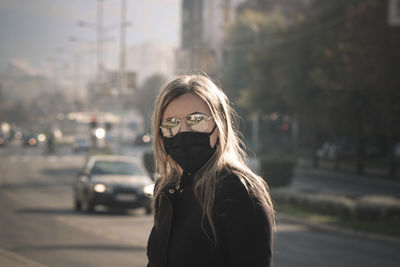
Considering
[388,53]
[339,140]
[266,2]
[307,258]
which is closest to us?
[307,258]

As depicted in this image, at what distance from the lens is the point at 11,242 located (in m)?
12.1

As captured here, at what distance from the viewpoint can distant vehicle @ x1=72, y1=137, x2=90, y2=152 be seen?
240 feet

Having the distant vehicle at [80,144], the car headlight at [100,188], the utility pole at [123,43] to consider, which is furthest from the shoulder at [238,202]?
the distant vehicle at [80,144]

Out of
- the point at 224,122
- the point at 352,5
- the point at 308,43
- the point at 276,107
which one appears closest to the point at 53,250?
the point at 224,122

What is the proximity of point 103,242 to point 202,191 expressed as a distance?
1037 centimetres

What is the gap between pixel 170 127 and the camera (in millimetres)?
2863

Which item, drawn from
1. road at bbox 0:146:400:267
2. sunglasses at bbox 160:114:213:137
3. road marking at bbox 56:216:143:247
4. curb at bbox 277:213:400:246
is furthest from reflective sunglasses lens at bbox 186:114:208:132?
curb at bbox 277:213:400:246

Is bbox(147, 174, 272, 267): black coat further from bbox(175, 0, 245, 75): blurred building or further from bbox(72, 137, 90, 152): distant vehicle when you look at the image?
bbox(175, 0, 245, 75): blurred building

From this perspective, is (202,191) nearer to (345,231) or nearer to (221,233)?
(221,233)

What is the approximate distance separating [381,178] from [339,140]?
32468mm

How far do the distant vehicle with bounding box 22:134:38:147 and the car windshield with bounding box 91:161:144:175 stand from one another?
67.9 metres

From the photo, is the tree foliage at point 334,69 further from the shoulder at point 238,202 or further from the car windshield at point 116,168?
the shoulder at point 238,202

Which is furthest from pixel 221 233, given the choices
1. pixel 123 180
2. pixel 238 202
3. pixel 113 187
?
pixel 123 180

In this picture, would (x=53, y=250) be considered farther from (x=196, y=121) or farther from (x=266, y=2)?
(x=266, y=2)
